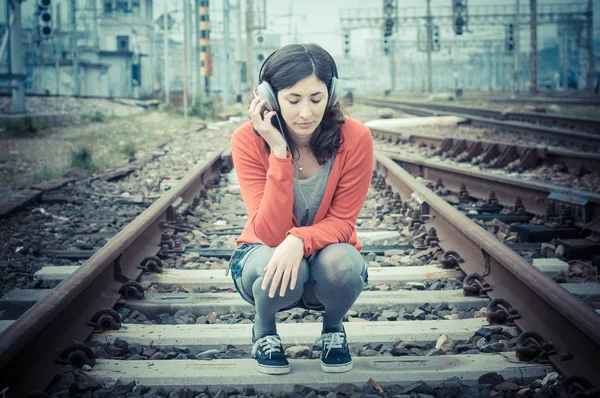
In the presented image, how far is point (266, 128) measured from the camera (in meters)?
2.51

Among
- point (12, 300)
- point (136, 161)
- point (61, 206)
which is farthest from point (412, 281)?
point (136, 161)

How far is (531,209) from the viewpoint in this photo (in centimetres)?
589

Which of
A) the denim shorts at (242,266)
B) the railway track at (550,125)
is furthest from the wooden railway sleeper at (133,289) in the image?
the railway track at (550,125)

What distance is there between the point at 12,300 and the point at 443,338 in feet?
6.60

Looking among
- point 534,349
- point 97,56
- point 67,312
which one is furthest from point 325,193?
point 97,56

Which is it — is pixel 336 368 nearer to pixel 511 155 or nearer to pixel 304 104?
pixel 304 104

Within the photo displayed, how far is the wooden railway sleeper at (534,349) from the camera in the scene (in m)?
2.69

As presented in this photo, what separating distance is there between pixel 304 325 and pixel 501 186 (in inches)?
153

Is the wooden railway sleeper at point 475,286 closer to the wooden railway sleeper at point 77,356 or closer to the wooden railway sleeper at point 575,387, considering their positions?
the wooden railway sleeper at point 575,387

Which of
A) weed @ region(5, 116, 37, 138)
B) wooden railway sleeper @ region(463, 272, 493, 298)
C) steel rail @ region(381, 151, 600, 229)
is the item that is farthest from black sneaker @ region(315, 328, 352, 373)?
weed @ region(5, 116, 37, 138)

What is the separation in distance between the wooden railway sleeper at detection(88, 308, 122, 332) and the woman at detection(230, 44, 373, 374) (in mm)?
702

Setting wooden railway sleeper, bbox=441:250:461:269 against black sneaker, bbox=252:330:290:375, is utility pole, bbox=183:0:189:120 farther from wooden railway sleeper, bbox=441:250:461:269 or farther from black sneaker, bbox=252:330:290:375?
black sneaker, bbox=252:330:290:375

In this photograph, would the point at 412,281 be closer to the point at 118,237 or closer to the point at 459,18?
the point at 118,237

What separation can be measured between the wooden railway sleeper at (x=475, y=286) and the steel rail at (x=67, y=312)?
67.7 inches
